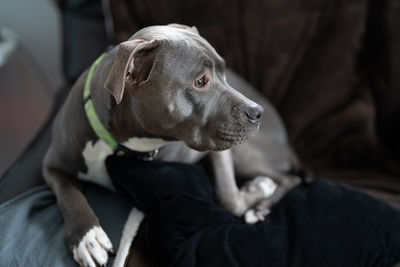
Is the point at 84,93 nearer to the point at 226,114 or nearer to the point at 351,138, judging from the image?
the point at 226,114

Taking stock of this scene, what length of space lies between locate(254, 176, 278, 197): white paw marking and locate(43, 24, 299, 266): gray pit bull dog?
6.1 inches

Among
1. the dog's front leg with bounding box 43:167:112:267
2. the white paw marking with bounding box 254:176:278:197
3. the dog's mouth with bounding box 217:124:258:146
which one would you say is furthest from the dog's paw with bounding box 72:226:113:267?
the white paw marking with bounding box 254:176:278:197

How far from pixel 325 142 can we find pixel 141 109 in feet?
4.57

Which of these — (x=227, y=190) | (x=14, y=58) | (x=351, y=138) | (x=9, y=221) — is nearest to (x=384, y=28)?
(x=351, y=138)

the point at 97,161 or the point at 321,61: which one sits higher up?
the point at 97,161

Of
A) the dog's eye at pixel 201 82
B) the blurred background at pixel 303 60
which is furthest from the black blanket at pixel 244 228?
the blurred background at pixel 303 60

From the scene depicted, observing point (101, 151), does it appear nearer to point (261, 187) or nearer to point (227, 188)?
point (227, 188)

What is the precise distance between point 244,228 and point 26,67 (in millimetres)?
1928

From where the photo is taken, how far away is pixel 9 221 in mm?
1267

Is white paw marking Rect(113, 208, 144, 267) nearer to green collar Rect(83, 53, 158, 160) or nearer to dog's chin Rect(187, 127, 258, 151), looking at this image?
green collar Rect(83, 53, 158, 160)

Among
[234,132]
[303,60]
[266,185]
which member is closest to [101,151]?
[234,132]

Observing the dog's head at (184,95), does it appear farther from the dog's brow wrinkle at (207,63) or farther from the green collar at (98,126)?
the green collar at (98,126)

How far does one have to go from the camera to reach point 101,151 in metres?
1.41

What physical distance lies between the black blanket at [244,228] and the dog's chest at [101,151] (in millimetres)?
46
